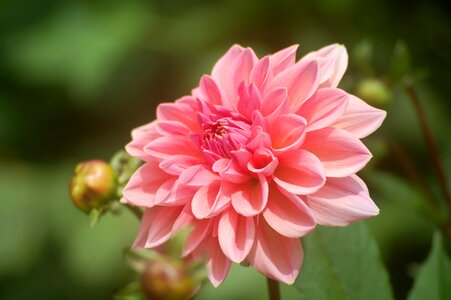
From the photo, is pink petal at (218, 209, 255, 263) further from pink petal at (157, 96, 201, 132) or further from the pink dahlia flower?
pink petal at (157, 96, 201, 132)

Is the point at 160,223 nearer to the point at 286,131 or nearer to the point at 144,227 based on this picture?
the point at 144,227

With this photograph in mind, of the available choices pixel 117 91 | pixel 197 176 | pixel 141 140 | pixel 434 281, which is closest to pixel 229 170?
pixel 197 176

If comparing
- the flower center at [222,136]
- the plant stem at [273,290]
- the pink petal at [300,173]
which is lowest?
the plant stem at [273,290]

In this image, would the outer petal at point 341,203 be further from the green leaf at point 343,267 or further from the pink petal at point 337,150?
the green leaf at point 343,267

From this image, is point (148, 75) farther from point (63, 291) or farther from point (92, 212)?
point (92, 212)

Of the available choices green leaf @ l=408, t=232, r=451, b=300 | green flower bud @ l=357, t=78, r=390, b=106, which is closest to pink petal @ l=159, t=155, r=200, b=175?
green leaf @ l=408, t=232, r=451, b=300

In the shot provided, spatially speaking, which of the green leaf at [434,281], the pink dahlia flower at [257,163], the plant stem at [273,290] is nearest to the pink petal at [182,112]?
the pink dahlia flower at [257,163]

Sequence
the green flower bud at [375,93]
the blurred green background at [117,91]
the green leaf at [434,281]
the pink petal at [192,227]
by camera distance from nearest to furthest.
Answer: the pink petal at [192,227], the green leaf at [434,281], the green flower bud at [375,93], the blurred green background at [117,91]
